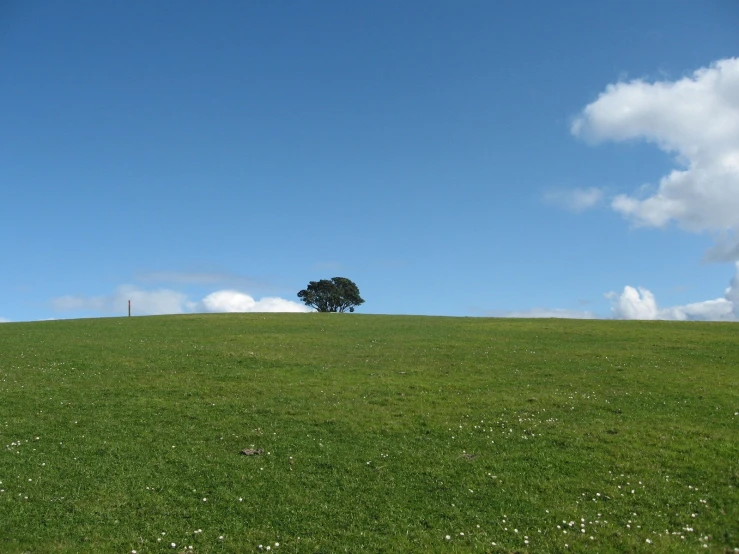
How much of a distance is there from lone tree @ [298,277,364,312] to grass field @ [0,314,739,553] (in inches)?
3202

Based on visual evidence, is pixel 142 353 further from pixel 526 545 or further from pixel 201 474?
pixel 526 545

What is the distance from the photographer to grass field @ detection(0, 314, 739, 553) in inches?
553

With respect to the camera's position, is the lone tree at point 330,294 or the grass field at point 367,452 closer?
the grass field at point 367,452

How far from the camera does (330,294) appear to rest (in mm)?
117312

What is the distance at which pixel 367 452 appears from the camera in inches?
741

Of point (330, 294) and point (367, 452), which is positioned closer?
point (367, 452)

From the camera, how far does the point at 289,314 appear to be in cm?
6288

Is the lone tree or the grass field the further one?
the lone tree

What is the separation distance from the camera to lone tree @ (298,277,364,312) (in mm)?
117562

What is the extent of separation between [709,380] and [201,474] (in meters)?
24.6

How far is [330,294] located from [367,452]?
98.8m

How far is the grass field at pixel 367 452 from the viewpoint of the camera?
14039mm

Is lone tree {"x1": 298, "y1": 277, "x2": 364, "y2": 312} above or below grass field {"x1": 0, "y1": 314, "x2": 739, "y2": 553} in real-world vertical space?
above

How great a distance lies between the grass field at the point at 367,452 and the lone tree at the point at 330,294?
81.3 meters
